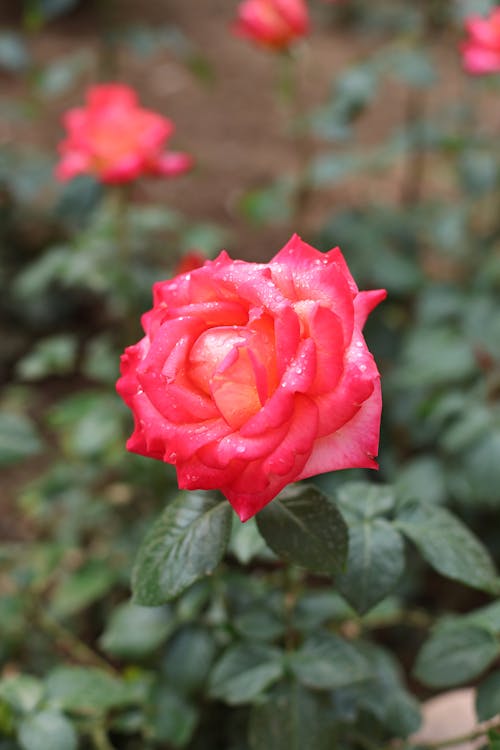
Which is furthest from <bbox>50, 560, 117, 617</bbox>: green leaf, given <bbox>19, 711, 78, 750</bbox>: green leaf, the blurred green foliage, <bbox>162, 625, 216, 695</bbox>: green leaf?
<bbox>19, 711, 78, 750</bbox>: green leaf

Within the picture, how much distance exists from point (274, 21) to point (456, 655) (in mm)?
1458

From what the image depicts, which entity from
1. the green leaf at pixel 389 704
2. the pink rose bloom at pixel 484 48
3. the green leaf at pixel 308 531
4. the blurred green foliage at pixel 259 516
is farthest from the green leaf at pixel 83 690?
the pink rose bloom at pixel 484 48

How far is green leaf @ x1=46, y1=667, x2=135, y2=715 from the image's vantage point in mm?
941

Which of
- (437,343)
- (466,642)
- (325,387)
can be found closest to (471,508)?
(437,343)

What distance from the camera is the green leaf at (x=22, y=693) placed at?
0.91m

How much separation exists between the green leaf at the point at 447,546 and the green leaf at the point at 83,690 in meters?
0.41

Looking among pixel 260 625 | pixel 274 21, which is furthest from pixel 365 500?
pixel 274 21

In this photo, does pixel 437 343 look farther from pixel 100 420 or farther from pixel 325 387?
pixel 325 387

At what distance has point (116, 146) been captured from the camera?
146 cm

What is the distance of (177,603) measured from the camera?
1.10 metres

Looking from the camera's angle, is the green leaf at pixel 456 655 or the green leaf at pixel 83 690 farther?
the green leaf at pixel 83 690

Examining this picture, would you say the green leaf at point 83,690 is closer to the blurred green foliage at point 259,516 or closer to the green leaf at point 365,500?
the blurred green foliage at point 259,516

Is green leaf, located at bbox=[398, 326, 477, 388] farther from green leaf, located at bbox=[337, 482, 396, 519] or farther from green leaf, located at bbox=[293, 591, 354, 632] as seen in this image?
green leaf, located at bbox=[337, 482, 396, 519]

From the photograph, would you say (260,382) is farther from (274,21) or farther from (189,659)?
(274,21)
